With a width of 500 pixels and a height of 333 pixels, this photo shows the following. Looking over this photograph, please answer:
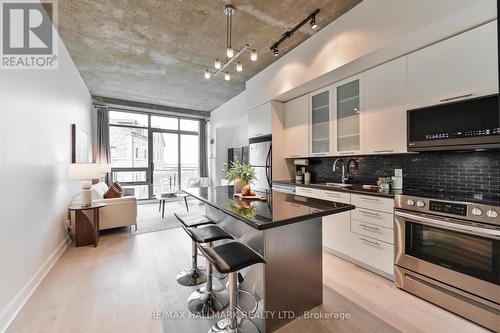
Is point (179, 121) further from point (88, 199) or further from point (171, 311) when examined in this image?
point (171, 311)

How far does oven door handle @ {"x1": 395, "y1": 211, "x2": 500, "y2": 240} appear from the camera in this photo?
1584mm

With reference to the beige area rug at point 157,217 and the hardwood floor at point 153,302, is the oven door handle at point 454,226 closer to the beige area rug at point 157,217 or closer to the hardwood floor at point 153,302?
the hardwood floor at point 153,302

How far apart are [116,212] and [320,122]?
377cm

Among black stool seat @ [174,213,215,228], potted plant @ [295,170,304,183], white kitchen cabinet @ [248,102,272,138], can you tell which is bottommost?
black stool seat @ [174,213,215,228]

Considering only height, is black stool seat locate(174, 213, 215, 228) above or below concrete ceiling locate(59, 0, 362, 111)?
below

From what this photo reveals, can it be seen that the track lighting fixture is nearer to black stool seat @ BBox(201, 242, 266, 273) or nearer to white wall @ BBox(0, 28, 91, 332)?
black stool seat @ BBox(201, 242, 266, 273)

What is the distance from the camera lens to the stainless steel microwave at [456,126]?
1769 mm

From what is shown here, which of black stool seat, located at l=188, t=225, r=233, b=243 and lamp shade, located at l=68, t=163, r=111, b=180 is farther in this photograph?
lamp shade, located at l=68, t=163, r=111, b=180

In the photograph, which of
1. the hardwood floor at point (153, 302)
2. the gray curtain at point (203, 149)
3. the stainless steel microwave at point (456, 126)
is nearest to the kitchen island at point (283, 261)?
the hardwood floor at point (153, 302)

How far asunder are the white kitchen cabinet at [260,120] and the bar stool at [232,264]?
276cm

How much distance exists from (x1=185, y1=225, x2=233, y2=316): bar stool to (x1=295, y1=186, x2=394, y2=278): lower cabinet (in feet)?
5.24

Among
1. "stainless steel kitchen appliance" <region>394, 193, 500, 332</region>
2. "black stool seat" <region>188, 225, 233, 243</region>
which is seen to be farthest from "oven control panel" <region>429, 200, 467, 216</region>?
"black stool seat" <region>188, 225, 233, 243</region>

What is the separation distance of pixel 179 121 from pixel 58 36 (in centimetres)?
434

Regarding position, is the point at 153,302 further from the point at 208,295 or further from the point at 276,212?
the point at 276,212
